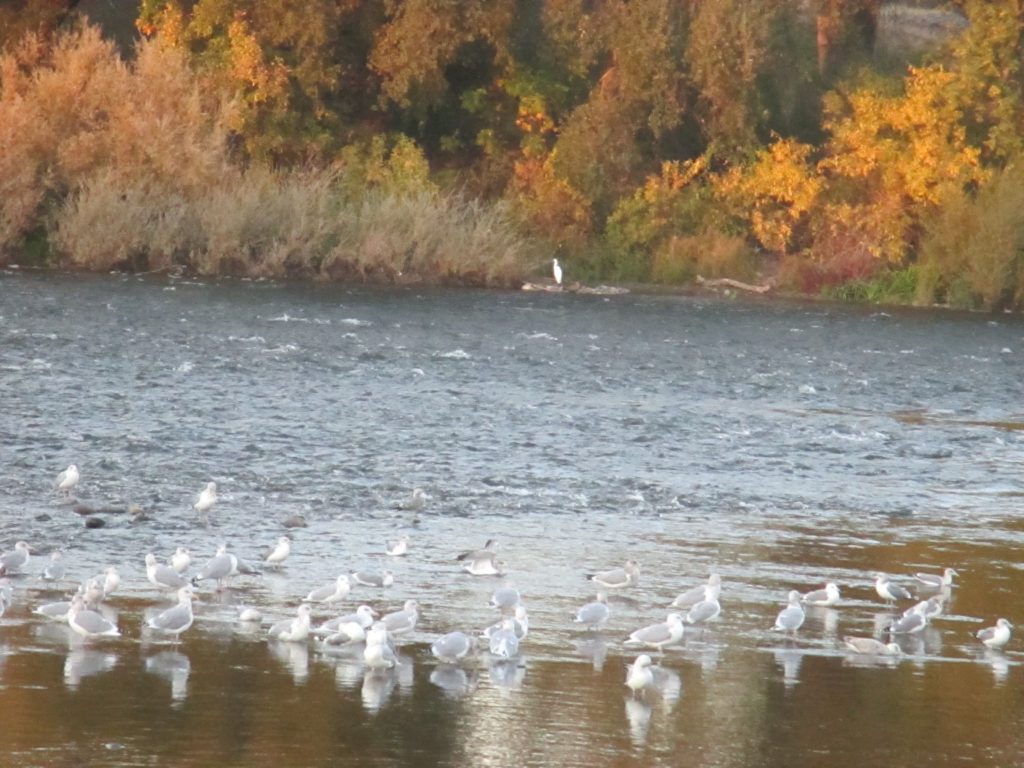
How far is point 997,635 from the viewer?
11797 millimetres

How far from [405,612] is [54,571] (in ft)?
7.90

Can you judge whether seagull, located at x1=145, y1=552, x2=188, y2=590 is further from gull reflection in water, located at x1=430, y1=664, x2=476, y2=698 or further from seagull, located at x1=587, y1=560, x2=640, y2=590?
seagull, located at x1=587, y1=560, x2=640, y2=590

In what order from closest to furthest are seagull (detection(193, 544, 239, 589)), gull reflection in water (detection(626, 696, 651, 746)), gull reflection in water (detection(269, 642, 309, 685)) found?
1. gull reflection in water (detection(626, 696, 651, 746))
2. gull reflection in water (detection(269, 642, 309, 685))
3. seagull (detection(193, 544, 239, 589))

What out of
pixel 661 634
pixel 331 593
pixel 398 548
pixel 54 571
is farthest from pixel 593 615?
pixel 54 571

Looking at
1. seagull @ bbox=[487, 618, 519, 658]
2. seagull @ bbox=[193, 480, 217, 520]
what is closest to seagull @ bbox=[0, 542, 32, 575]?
seagull @ bbox=[193, 480, 217, 520]

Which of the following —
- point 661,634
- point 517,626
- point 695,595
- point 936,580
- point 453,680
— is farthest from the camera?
point 936,580

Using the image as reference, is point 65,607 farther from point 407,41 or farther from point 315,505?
point 407,41

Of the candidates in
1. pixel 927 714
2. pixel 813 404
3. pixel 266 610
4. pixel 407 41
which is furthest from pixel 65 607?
pixel 407 41

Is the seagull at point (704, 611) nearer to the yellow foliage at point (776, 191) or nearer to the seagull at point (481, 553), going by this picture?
the seagull at point (481, 553)

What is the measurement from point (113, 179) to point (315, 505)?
2600 cm

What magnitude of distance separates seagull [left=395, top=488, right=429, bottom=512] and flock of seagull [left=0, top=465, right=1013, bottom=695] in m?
1.83

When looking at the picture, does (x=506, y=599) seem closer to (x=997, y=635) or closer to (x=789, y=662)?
(x=789, y=662)

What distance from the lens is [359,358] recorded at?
2691cm

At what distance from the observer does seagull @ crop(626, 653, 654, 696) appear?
33.9 feet
